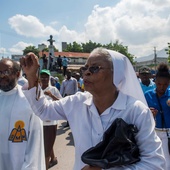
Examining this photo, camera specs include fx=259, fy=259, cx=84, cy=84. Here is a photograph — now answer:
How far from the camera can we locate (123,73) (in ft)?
6.56

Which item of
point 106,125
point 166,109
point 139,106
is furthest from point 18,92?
point 166,109

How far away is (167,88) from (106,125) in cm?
223

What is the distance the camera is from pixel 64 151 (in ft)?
20.3

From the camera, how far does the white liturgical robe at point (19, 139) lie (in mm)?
2775

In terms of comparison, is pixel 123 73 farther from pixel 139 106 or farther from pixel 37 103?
pixel 37 103

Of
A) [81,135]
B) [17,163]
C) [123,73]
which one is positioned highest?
[123,73]

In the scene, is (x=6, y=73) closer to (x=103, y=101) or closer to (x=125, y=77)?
(x=103, y=101)

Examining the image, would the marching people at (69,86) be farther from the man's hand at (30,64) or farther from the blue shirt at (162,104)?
the man's hand at (30,64)

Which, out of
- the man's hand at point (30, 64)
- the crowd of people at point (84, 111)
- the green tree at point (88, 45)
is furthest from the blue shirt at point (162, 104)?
the green tree at point (88, 45)

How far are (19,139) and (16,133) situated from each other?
7 cm

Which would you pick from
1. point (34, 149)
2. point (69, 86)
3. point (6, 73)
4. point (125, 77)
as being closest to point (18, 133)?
point (34, 149)

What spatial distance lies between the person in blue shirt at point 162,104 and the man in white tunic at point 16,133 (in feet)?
5.68

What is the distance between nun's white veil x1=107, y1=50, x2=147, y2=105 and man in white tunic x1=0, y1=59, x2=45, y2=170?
1.28m

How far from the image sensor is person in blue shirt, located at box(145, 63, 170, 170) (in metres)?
3.66
